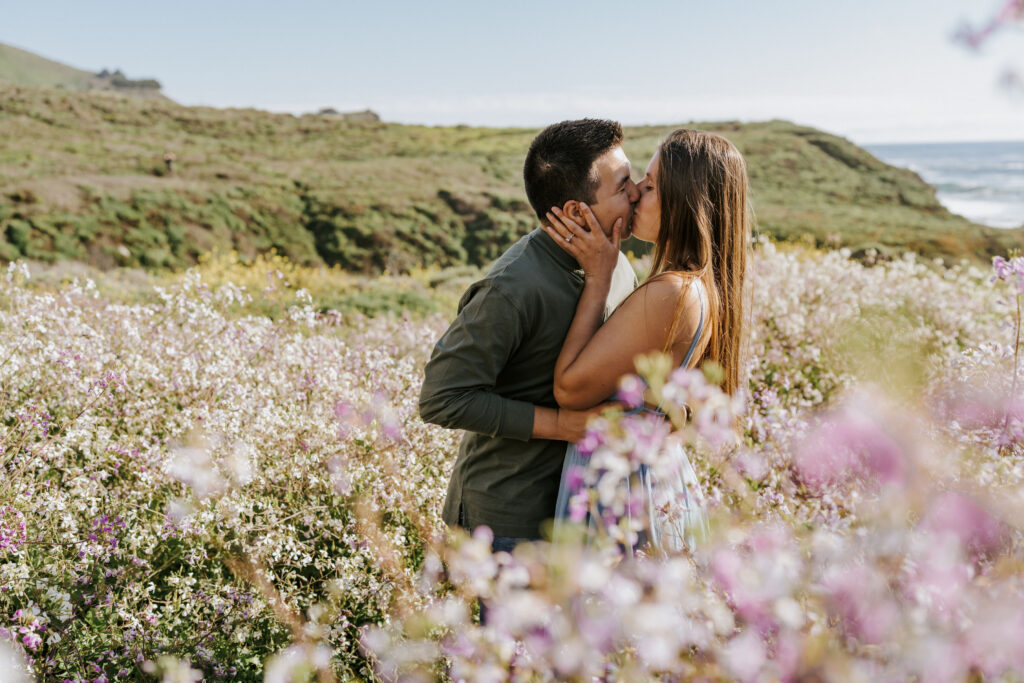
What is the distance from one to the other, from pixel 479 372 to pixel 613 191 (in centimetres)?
82

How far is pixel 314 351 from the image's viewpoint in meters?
5.29

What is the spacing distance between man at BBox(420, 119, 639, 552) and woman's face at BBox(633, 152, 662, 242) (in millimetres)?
30

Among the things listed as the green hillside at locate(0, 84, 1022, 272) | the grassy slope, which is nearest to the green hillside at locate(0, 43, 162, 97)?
the grassy slope

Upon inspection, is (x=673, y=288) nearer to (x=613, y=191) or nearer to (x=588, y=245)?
(x=588, y=245)

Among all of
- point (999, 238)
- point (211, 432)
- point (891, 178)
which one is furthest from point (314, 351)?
point (891, 178)

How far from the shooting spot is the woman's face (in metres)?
2.38

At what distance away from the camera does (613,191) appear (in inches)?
94.1

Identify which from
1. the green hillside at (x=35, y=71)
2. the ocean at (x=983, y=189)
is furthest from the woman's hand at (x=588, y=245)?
the green hillside at (x=35, y=71)

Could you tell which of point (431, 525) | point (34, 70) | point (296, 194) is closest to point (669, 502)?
point (431, 525)

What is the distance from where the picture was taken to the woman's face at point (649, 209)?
2.38 m

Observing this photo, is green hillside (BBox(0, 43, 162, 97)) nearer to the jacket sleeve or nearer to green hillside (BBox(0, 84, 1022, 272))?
green hillside (BBox(0, 84, 1022, 272))

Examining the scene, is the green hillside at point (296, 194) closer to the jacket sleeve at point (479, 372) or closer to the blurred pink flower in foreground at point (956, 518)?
the jacket sleeve at point (479, 372)

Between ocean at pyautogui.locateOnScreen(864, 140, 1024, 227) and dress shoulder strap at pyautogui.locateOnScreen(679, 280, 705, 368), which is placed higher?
ocean at pyautogui.locateOnScreen(864, 140, 1024, 227)

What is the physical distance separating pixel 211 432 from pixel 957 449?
3774mm
